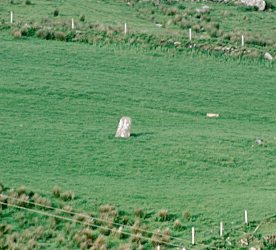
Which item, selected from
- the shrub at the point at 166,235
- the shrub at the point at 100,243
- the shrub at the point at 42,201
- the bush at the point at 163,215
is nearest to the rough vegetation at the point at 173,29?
the shrub at the point at 42,201

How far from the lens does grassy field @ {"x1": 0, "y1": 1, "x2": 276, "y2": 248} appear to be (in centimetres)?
4128

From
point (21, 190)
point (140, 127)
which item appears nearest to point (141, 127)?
point (140, 127)

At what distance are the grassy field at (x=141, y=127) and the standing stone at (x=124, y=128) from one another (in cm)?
46

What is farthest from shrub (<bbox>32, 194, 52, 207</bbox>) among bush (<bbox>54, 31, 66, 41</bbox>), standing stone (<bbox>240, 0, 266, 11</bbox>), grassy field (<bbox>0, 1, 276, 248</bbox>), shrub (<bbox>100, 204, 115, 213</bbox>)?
standing stone (<bbox>240, 0, 266, 11</bbox>)

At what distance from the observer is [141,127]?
49.8m

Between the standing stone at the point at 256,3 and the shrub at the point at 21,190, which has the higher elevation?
the standing stone at the point at 256,3

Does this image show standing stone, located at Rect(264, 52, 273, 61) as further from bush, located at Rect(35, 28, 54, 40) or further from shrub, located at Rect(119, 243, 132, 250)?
shrub, located at Rect(119, 243, 132, 250)

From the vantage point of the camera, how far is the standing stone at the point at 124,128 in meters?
47.5

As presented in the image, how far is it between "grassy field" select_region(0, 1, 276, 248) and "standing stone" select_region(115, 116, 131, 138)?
0.46 m

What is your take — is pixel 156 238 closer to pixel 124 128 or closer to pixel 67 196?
pixel 67 196

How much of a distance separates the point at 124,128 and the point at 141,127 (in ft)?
7.53

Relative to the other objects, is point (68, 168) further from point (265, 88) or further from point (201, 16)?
point (201, 16)

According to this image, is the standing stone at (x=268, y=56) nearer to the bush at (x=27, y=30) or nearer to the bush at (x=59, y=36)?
the bush at (x=59, y=36)

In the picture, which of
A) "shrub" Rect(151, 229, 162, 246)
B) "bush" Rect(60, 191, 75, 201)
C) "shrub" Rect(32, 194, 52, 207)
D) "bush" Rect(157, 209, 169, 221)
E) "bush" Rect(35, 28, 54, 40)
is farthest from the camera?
"bush" Rect(35, 28, 54, 40)
